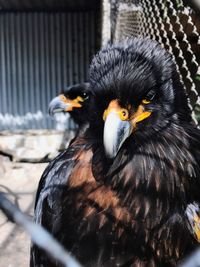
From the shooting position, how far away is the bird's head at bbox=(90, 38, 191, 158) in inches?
58.7

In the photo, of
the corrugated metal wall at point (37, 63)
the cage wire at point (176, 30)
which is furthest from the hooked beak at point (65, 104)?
the corrugated metal wall at point (37, 63)

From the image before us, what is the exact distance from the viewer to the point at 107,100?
1536 millimetres

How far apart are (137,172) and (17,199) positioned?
Answer: 387 centimetres

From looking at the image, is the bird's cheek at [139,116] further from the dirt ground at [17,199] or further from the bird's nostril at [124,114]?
the dirt ground at [17,199]

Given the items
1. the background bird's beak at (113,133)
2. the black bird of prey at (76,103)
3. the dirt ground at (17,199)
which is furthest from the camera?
the black bird of prey at (76,103)

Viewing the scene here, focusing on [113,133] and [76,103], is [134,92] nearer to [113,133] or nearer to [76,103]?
[113,133]

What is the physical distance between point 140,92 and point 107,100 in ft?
0.40

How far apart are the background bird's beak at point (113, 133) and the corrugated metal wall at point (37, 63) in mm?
7530

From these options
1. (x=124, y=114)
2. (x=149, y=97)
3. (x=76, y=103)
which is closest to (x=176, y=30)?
(x=149, y=97)

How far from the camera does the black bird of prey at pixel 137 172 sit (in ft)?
5.05

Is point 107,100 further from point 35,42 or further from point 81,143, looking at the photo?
Result: point 35,42

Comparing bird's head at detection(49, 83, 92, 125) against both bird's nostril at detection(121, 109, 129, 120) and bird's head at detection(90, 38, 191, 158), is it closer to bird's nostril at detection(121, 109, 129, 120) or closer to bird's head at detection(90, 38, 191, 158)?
bird's head at detection(90, 38, 191, 158)

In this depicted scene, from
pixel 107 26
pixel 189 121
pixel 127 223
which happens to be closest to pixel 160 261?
pixel 127 223

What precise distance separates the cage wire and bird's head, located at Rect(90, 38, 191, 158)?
295 millimetres
